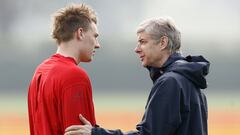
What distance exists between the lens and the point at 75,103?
115 inches

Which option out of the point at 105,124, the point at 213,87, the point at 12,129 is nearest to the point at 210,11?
the point at 213,87

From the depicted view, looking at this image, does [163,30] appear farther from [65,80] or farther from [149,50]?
[65,80]

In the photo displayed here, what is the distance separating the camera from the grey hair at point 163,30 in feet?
10.7

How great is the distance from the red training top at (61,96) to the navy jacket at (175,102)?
0.18 meters

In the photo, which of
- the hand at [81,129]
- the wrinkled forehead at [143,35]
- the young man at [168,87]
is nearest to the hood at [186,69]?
the young man at [168,87]

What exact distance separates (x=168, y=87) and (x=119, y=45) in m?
6.14

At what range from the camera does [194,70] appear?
10.4 feet

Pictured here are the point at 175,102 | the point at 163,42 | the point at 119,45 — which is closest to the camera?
the point at 175,102

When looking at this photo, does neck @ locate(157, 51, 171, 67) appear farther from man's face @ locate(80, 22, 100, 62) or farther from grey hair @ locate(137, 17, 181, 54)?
man's face @ locate(80, 22, 100, 62)

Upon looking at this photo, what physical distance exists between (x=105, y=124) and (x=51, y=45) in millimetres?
1871

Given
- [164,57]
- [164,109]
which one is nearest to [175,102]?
[164,109]

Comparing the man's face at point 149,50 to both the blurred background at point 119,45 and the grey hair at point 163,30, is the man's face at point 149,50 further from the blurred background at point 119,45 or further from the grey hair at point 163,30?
the blurred background at point 119,45

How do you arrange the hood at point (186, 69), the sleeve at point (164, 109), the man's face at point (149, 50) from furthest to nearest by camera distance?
the man's face at point (149, 50) < the hood at point (186, 69) < the sleeve at point (164, 109)

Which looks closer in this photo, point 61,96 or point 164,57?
point 61,96
